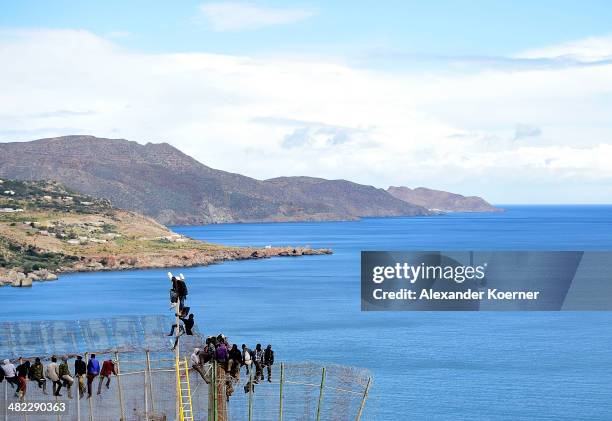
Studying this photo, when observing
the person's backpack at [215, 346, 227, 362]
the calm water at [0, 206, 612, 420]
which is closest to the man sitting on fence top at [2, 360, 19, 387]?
the person's backpack at [215, 346, 227, 362]

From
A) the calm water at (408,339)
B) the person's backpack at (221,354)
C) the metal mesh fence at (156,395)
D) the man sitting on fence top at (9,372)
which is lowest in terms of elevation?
the calm water at (408,339)

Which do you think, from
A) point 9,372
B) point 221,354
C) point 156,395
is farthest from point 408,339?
point 221,354

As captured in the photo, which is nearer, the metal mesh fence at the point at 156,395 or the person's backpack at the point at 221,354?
the metal mesh fence at the point at 156,395

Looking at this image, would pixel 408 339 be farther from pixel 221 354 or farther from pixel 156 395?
pixel 221 354

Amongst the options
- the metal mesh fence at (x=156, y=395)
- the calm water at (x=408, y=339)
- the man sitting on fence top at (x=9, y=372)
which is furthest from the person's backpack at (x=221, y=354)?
the calm water at (x=408, y=339)

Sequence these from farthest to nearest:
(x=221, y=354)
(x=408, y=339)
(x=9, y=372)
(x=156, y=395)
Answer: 1. (x=408, y=339)
2. (x=156, y=395)
3. (x=9, y=372)
4. (x=221, y=354)

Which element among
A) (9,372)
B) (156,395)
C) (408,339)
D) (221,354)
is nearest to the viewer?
(221,354)

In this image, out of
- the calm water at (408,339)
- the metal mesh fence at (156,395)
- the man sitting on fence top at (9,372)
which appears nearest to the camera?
the metal mesh fence at (156,395)

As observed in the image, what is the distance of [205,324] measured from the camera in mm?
113375

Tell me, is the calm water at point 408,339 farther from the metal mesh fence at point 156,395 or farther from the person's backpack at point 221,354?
the person's backpack at point 221,354

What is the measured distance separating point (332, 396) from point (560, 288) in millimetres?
93289

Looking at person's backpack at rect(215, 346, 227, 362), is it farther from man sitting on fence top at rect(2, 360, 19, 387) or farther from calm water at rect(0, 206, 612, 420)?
calm water at rect(0, 206, 612, 420)

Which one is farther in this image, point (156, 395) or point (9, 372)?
point (156, 395)

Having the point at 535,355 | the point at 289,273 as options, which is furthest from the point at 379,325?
the point at 289,273
